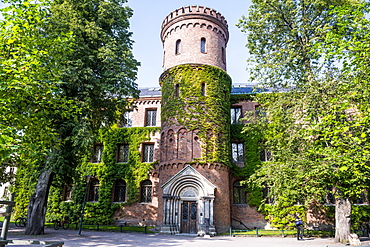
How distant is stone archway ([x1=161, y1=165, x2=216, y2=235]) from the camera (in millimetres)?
19125

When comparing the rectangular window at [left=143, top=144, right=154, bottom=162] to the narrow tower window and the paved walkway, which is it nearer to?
the narrow tower window

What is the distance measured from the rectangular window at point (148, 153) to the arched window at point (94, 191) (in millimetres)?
5138

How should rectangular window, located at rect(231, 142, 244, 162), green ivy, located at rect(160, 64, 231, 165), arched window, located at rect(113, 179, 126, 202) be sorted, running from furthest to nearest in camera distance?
arched window, located at rect(113, 179, 126, 202)
rectangular window, located at rect(231, 142, 244, 162)
green ivy, located at rect(160, 64, 231, 165)

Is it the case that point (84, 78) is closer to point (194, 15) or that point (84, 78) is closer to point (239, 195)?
point (194, 15)

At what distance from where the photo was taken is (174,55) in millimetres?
23625

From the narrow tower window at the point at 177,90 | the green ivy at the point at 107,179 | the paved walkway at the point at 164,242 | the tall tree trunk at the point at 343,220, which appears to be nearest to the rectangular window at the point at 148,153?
the green ivy at the point at 107,179

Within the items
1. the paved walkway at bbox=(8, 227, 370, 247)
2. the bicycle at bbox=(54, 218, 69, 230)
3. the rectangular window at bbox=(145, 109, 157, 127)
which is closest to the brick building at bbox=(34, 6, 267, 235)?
the rectangular window at bbox=(145, 109, 157, 127)

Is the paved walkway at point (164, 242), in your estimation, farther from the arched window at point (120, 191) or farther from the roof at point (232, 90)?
the roof at point (232, 90)

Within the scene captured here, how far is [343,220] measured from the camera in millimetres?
14617

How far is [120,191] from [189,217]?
883 cm

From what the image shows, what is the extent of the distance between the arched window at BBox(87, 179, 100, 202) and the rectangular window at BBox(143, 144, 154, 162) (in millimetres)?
5138

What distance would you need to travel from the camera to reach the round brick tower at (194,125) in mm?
19562

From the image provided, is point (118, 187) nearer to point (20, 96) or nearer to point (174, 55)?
point (174, 55)

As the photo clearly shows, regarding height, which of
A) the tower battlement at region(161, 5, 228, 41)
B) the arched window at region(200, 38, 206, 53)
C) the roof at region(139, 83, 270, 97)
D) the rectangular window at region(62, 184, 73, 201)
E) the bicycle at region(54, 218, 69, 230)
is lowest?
the bicycle at region(54, 218, 69, 230)
